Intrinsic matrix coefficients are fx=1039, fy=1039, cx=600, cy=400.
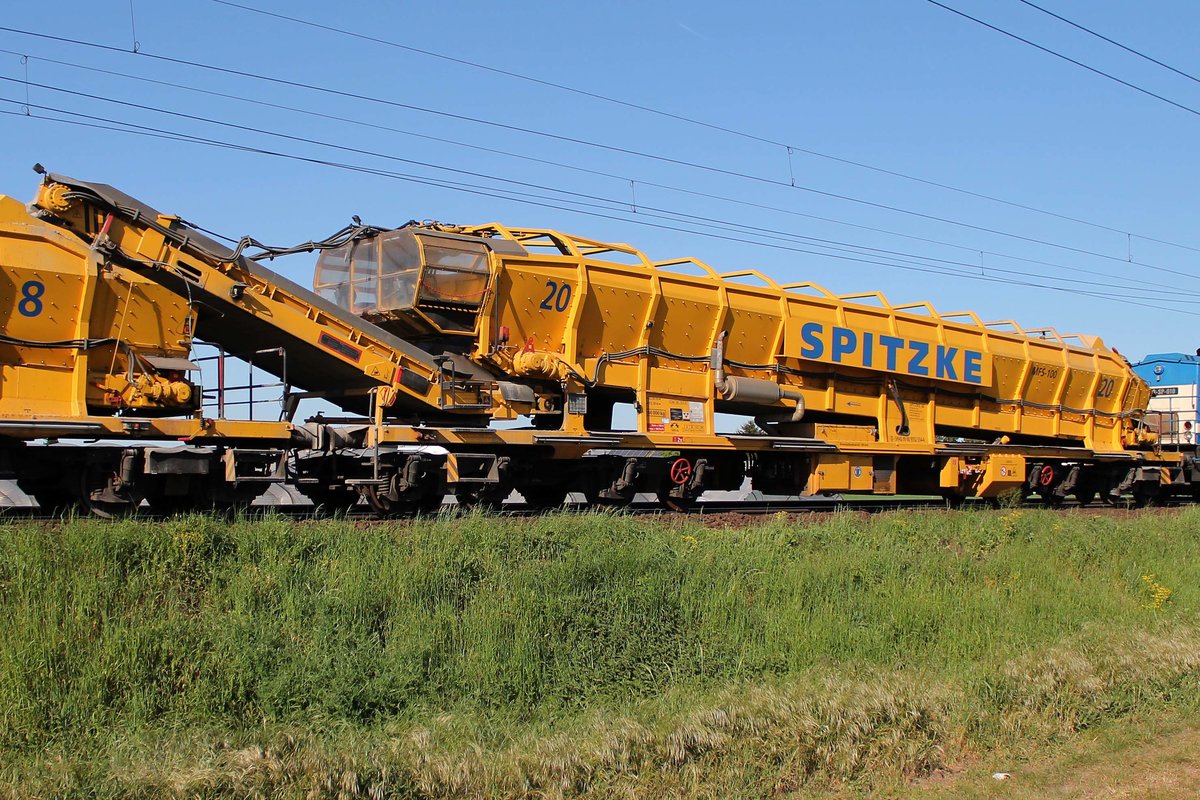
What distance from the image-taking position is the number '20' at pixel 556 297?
46.4ft

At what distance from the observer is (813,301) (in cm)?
1727

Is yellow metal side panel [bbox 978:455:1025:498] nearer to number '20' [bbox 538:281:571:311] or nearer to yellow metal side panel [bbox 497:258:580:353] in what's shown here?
yellow metal side panel [bbox 497:258:580:353]

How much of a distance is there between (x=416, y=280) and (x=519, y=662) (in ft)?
19.5

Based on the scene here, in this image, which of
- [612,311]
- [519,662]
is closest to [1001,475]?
[612,311]

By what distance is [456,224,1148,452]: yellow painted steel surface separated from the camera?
1418cm

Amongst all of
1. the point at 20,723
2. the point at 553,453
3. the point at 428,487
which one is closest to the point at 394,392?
the point at 428,487

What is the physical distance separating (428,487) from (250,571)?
413cm

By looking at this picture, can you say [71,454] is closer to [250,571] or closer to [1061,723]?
[250,571]

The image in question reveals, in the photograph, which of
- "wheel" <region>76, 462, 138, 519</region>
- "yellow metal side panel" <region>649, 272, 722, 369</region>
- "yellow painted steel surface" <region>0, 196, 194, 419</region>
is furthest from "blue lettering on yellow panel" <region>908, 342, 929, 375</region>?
"wheel" <region>76, 462, 138, 519</region>

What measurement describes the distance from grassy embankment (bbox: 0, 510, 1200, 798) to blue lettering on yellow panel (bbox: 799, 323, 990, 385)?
18.4 ft

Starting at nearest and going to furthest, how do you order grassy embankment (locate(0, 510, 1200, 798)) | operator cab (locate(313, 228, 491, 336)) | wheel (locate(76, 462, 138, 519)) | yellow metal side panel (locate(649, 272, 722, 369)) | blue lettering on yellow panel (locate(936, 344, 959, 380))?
grassy embankment (locate(0, 510, 1200, 798)), wheel (locate(76, 462, 138, 519)), operator cab (locate(313, 228, 491, 336)), yellow metal side panel (locate(649, 272, 722, 369)), blue lettering on yellow panel (locate(936, 344, 959, 380))

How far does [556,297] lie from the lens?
14203 millimetres

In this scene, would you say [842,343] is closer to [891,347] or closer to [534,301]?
[891,347]

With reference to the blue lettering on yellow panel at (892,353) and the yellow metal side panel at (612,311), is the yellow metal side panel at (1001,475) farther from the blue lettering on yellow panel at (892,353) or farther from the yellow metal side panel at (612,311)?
the yellow metal side panel at (612,311)
